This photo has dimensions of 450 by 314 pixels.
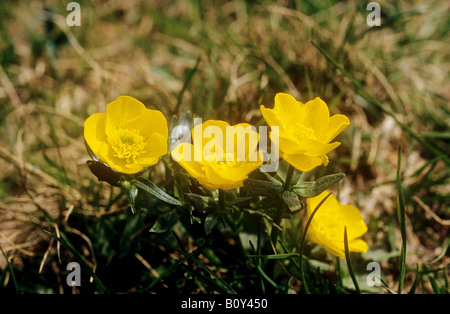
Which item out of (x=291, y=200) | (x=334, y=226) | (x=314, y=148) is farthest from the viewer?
(x=334, y=226)

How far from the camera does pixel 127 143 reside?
1406 millimetres

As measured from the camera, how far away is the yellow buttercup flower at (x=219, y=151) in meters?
1.26

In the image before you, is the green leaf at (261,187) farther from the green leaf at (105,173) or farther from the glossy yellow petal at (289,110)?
the green leaf at (105,173)

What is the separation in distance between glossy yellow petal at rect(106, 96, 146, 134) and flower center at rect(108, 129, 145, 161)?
0.02 metres

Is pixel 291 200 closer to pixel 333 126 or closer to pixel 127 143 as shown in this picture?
pixel 333 126

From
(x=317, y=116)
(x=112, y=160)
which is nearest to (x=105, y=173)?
(x=112, y=160)

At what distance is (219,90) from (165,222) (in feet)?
3.62

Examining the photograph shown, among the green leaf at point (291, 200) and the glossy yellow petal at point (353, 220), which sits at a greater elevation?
the green leaf at point (291, 200)

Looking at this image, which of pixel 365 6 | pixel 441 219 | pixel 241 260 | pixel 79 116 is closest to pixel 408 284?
pixel 441 219

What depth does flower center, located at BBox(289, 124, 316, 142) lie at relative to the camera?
52.5 inches

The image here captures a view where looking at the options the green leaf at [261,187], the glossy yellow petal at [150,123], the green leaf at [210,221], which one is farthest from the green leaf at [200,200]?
the glossy yellow petal at [150,123]

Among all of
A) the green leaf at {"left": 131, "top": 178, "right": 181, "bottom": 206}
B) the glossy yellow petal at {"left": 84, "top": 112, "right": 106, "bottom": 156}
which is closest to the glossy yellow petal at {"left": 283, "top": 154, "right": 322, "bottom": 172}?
the green leaf at {"left": 131, "top": 178, "right": 181, "bottom": 206}

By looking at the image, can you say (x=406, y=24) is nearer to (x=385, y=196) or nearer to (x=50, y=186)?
(x=385, y=196)

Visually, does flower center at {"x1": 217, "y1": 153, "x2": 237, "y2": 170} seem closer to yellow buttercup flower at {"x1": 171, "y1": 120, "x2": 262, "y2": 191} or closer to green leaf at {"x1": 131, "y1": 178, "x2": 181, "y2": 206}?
yellow buttercup flower at {"x1": 171, "y1": 120, "x2": 262, "y2": 191}
